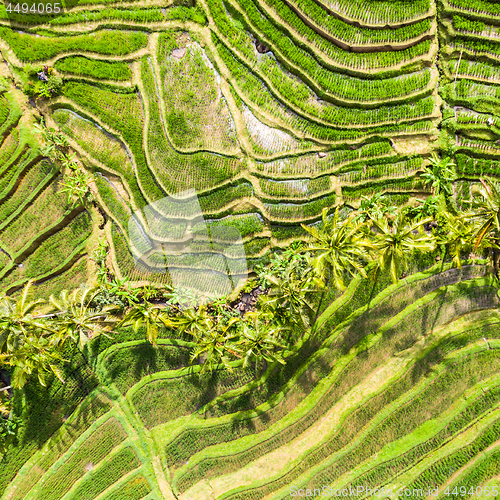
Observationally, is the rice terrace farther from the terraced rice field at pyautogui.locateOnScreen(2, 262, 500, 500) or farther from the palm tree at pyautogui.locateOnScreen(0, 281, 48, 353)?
the palm tree at pyautogui.locateOnScreen(0, 281, 48, 353)

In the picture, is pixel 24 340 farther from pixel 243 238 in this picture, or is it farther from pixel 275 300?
pixel 275 300

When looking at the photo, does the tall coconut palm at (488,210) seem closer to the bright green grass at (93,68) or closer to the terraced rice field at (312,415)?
the terraced rice field at (312,415)

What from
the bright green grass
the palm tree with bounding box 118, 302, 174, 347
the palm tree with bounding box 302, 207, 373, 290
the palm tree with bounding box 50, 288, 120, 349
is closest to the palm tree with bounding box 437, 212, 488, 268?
the palm tree with bounding box 302, 207, 373, 290

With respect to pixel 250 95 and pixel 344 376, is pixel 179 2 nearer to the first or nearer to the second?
pixel 250 95

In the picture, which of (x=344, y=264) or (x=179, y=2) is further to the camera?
(x=179, y=2)

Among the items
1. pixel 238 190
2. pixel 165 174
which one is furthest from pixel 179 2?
pixel 238 190

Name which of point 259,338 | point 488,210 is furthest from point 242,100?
point 488,210
